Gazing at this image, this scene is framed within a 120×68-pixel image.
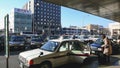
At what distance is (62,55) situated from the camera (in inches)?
376

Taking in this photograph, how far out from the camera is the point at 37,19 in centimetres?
12769

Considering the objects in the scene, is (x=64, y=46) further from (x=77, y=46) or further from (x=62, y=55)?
(x=77, y=46)

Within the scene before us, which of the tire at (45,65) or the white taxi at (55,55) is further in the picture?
the tire at (45,65)

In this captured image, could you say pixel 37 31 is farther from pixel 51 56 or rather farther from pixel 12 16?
pixel 51 56

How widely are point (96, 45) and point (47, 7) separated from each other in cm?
12313

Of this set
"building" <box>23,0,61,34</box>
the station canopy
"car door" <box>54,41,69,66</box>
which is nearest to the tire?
"car door" <box>54,41,69,66</box>

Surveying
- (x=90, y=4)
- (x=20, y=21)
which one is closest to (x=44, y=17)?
(x=20, y=21)

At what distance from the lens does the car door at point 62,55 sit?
926 centimetres

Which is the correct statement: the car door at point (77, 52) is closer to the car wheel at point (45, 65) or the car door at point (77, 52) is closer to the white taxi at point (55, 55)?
the white taxi at point (55, 55)

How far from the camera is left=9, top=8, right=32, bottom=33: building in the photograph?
358ft

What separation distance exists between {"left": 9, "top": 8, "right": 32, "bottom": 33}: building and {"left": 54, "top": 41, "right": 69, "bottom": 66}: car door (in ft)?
329

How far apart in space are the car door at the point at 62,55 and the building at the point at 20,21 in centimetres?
10016

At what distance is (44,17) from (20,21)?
24.6m

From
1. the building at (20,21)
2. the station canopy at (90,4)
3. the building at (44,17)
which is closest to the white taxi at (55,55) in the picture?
the station canopy at (90,4)
